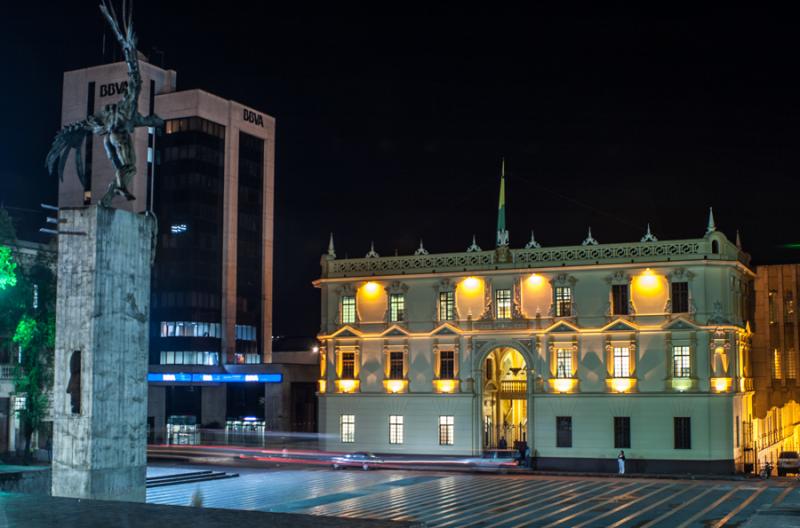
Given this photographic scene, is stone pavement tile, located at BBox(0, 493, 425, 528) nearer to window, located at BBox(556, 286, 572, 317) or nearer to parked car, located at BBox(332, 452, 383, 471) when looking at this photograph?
parked car, located at BBox(332, 452, 383, 471)

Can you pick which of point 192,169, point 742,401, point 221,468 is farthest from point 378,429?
point 192,169

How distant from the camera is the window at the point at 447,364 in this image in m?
62.3

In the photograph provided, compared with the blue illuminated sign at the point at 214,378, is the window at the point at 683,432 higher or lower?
lower

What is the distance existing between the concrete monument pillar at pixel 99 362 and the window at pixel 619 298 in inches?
1397

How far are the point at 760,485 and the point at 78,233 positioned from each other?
3668cm

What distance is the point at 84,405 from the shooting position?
28.2 metres

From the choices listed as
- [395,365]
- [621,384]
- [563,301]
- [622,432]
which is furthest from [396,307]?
[622,432]

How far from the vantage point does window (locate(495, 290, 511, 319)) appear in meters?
61.3

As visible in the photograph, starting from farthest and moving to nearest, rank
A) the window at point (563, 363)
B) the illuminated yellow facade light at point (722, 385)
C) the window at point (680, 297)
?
the window at point (563, 363) < the window at point (680, 297) < the illuminated yellow facade light at point (722, 385)

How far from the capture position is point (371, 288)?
2547 inches

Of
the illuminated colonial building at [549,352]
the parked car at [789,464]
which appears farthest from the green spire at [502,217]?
the parked car at [789,464]

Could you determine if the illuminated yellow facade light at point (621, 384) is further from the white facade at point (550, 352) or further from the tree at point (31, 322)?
the tree at point (31, 322)

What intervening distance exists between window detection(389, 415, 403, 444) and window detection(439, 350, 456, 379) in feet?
13.3

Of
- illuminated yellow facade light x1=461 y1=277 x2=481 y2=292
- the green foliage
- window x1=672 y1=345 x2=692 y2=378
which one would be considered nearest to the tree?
the green foliage
